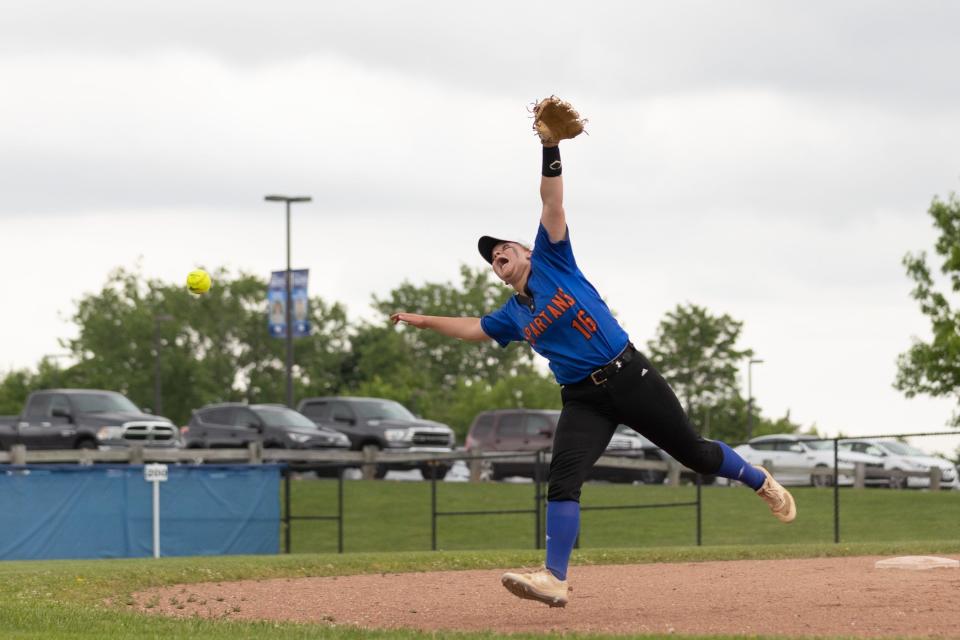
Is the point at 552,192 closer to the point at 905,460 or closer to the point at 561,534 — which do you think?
the point at 561,534

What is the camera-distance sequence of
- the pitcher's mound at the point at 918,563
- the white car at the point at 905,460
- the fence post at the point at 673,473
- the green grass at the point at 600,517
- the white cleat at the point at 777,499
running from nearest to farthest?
the white cleat at the point at 777,499 < the pitcher's mound at the point at 918,563 < the green grass at the point at 600,517 < the white car at the point at 905,460 < the fence post at the point at 673,473

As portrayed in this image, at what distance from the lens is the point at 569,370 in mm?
8305

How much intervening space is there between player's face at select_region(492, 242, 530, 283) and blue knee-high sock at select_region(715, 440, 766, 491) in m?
1.62

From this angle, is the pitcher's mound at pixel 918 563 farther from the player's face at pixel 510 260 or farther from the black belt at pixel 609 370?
the player's face at pixel 510 260

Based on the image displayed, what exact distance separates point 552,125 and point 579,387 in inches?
58.3

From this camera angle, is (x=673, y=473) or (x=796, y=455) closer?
(x=673, y=473)

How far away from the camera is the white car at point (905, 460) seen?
30.9 metres

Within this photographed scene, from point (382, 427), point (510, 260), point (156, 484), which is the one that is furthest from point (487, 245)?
point (382, 427)

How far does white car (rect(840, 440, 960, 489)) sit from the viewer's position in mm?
30931

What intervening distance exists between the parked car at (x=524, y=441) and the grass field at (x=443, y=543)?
39.1 inches

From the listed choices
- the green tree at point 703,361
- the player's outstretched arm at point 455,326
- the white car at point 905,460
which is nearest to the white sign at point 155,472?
the player's outstretched arm at point 455,326

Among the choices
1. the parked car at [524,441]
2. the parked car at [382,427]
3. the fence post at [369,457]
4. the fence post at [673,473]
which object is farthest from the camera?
the parked car at [382,427]

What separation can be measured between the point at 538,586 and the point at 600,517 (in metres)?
22.3

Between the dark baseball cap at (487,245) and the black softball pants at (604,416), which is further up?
the dark baseball cap at (487,245)
